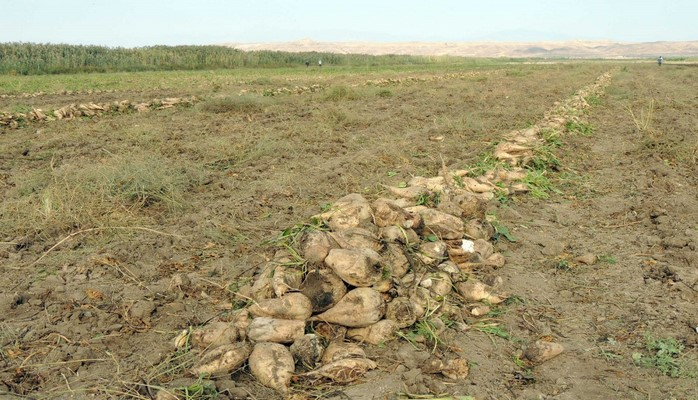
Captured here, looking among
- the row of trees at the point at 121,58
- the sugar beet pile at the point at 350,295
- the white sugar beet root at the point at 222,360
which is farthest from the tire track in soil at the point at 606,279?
the row of trees at the point at 121,58

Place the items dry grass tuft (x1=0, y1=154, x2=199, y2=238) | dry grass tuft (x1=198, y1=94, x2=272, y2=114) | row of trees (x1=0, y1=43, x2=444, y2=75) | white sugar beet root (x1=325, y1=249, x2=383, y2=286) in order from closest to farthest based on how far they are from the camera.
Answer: white sugar beet root (x1=325, y1=249, x2=383, y2=286), dry grass tuft (x1=0, y1=154, x2=199, y2=238), dry grass tuft (x1=198, y1=94, x2=272, y2=114), row of trees (x1=0, y1=43, x2=444, y2=75)

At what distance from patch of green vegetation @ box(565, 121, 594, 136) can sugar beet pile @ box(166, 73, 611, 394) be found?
20.0 ft

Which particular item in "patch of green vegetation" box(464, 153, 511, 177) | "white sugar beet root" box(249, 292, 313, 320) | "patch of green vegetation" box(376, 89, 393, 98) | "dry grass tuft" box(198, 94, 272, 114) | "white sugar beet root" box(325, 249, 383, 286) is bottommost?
"white sugar beet root" box(249, 292, 313, 320)

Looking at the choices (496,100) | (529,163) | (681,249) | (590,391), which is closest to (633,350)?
(590,391)

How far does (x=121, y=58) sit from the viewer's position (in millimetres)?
29453

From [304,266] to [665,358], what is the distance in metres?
2.03

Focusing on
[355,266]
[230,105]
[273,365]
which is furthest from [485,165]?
[230,105]

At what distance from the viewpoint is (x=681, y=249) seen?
14.1 feet

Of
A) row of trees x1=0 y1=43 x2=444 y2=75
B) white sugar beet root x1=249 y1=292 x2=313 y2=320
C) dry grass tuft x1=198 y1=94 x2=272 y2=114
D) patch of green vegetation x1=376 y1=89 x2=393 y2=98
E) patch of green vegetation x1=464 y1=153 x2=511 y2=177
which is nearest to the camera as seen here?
white sugar beet root x1=249 y1=292 x2=313 y2=320

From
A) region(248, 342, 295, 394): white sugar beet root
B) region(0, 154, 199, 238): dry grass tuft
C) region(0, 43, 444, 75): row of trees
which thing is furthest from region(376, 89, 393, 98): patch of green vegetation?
region(0, 43, 444, 75): row of trees

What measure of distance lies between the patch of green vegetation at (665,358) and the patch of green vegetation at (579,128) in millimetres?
7056

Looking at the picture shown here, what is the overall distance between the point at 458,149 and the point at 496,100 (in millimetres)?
6691

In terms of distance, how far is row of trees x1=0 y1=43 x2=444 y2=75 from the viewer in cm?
2522

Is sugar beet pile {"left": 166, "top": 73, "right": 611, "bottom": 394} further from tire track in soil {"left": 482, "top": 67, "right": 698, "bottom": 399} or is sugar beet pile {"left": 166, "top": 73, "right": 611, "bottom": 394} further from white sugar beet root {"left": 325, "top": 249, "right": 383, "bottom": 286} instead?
tire track in soil {"left": 482, "top": 67, "right": 698, "bottom": 399}
